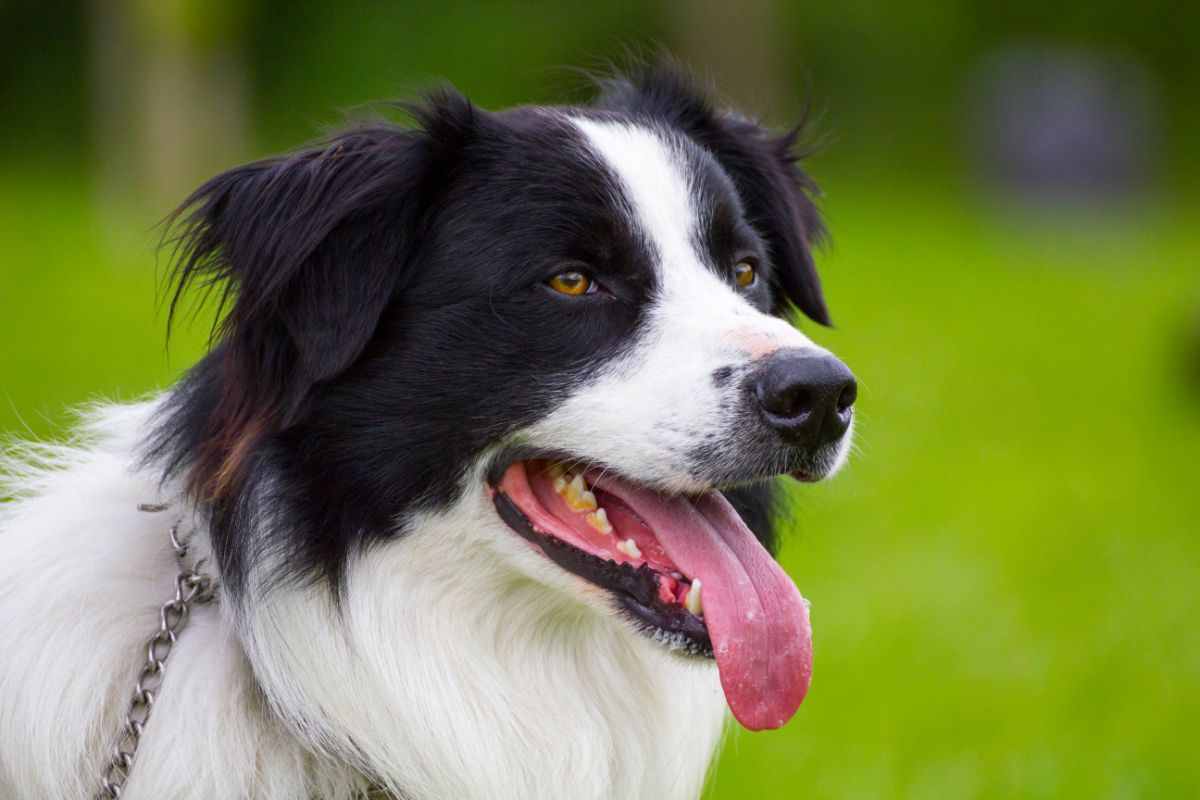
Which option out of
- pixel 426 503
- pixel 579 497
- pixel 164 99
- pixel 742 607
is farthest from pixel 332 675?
pixel 164 99

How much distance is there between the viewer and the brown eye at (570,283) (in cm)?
318

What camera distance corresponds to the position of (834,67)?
26203mm

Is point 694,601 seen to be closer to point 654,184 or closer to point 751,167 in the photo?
point 654,184

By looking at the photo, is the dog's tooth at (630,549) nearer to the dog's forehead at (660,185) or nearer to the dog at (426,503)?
the dog at (426,503)

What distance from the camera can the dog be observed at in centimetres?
298

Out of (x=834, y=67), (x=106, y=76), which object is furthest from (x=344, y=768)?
(x=834, y=67)

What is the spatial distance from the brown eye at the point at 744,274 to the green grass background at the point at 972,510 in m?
0.67

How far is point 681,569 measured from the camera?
302 centimetres

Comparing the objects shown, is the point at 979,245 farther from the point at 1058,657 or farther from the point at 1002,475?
the point at 1058,657

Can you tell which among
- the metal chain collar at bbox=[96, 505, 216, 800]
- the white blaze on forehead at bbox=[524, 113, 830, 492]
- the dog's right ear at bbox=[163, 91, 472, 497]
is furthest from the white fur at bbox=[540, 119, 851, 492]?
the metal chain collar at bbox=[96, 505, 216, 800]

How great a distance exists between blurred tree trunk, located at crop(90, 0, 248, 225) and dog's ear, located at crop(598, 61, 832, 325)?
12716 mm

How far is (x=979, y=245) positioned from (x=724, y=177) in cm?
1436

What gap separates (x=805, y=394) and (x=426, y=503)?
83 cm

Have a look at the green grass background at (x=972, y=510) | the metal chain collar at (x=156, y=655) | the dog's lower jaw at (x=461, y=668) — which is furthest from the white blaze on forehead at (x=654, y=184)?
the metal chain collar at (x=156, y=655)
